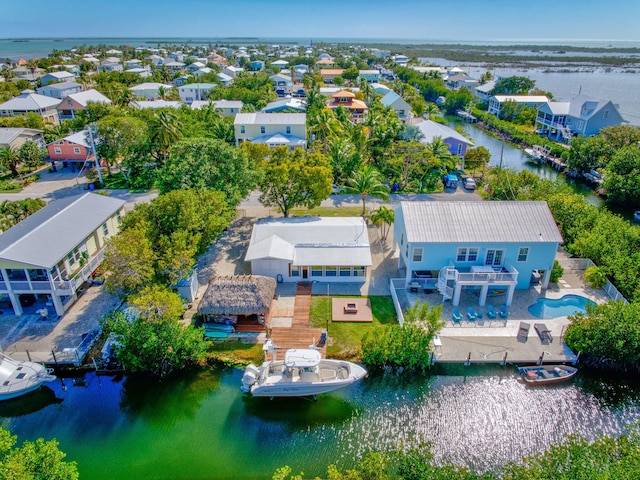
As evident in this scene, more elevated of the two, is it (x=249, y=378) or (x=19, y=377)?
(x=249, y=378)

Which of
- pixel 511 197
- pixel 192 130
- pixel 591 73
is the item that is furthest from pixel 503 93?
pixel 591 73

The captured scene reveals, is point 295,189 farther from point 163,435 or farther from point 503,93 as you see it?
point 503,93

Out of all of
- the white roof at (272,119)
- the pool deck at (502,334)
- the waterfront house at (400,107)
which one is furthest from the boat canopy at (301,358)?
the waterfront house at (400,107)

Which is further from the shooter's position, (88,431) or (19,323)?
(19,323)

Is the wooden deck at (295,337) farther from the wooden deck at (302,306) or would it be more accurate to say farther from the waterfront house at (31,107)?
the waterfront house at (31,107)

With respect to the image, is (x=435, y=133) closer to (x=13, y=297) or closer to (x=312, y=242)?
(x=312, y=242)

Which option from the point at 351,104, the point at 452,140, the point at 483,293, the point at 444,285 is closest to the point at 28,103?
the point at 351,104
